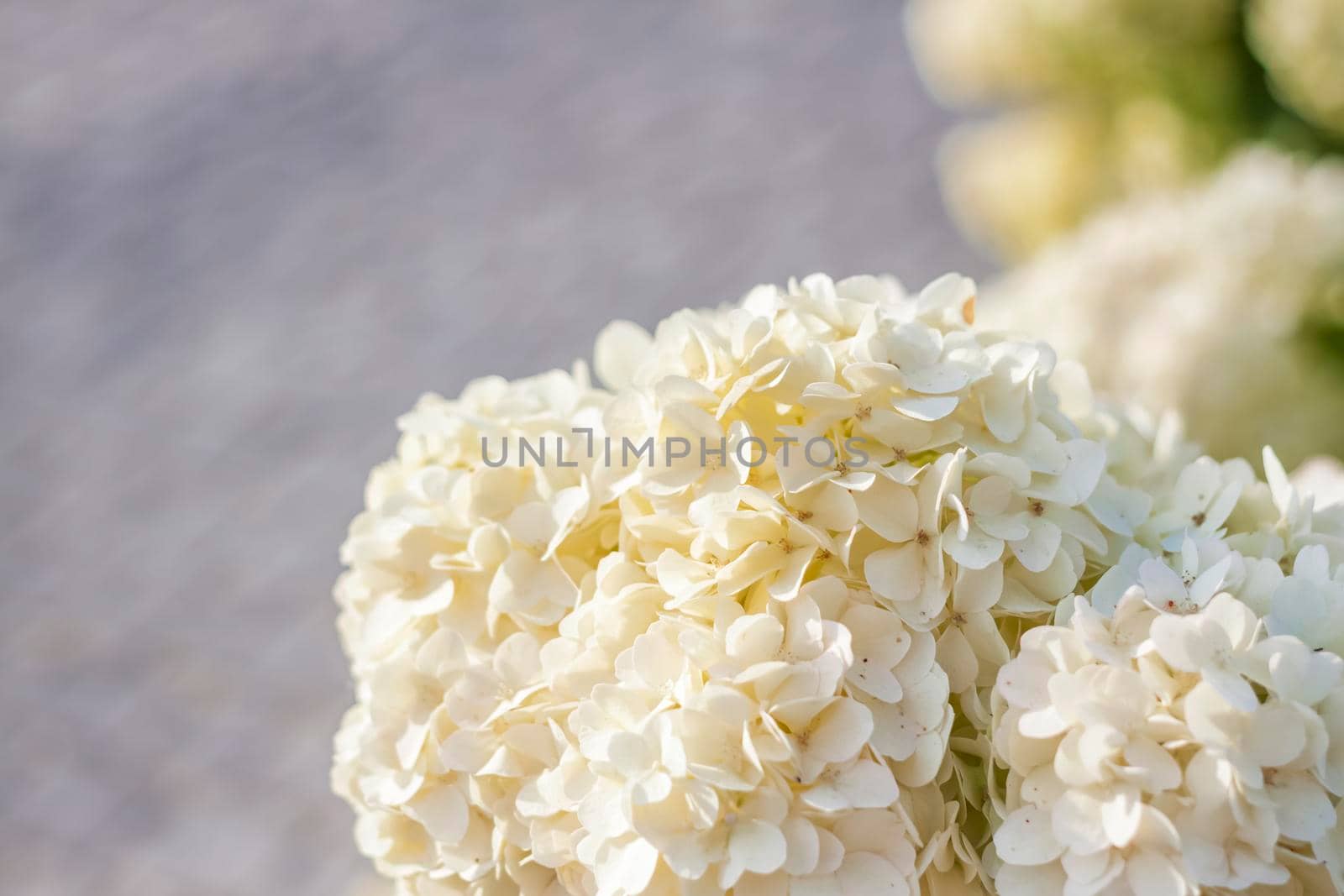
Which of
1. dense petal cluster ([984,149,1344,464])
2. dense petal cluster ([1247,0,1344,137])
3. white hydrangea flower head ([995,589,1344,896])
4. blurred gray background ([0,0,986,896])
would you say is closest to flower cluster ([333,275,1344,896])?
white hydrangea flower head ([995,589,1344,896])

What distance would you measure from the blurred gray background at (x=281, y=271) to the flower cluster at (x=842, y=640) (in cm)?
107

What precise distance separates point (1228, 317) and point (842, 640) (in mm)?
625

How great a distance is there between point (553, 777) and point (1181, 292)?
69 cm

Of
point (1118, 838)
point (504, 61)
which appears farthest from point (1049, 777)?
point (504, 61)

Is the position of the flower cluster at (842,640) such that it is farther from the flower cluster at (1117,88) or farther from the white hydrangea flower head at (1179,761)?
the flower cluster at (1117,88)

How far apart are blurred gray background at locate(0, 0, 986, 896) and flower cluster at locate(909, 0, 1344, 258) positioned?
0.76m

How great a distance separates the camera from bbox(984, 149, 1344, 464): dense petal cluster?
35.5 inches

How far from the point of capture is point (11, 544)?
1.89 m

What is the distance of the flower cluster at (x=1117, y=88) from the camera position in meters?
1.03

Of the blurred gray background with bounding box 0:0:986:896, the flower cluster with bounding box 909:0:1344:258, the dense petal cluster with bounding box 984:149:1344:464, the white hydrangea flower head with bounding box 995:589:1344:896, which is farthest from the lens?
the blurred gray background with bounding box 0:0:986:896

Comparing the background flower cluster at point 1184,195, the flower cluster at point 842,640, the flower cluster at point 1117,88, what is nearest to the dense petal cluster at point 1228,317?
the background flower cluster at point 1184,195

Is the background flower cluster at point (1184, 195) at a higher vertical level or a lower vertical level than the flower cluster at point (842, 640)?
lower

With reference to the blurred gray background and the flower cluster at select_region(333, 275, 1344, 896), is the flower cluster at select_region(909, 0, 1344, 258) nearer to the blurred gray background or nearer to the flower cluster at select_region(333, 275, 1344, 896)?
the flower cluster at select_region(333, 275, 1344, 896)

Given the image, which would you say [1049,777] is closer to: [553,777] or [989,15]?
[553,777]
